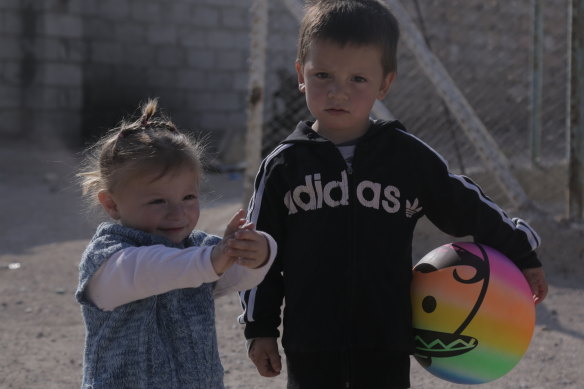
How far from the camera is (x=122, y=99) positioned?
12867mm

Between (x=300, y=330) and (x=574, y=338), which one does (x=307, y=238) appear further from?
(x=574, y=338)

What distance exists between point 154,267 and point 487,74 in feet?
32.4

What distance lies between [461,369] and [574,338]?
198 cm

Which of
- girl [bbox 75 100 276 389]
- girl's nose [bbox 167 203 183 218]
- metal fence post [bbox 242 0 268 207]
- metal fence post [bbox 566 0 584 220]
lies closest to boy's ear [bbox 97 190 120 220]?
girl [bbox 75 100 276 389]

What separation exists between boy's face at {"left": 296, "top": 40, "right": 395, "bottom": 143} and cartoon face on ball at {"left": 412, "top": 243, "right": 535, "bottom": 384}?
1.82 feet

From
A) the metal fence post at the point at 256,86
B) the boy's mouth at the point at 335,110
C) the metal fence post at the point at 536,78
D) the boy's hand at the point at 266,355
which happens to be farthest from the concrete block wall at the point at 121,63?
the boy's hand at the point at 266,355

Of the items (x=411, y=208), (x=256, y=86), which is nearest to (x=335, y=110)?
(x=411, y=208)

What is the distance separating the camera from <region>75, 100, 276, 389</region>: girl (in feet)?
6.93

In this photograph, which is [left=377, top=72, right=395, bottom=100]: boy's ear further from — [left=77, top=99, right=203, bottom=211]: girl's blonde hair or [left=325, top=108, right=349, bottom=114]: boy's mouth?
[left=77, top=99, right=203, bottom=211]: girl's blonde hair

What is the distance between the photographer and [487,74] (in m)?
11.4

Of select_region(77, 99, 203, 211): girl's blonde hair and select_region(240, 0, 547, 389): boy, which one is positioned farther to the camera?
select_region(240, 0, 547, 389): boy

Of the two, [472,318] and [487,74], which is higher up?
[487,74]

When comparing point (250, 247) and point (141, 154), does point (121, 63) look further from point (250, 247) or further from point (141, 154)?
point (250, 247)

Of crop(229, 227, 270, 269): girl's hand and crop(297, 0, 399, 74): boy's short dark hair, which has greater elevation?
crop(297, 0, 399, 74): boy's short dark hair
